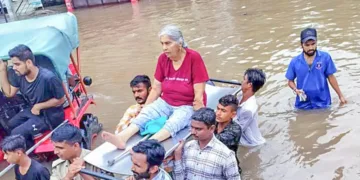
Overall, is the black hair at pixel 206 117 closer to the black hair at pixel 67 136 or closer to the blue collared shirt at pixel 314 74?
the black hair at pixel 67 136

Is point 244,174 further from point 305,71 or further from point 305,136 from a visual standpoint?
point 305,71

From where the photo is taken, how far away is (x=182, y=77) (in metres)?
5.11

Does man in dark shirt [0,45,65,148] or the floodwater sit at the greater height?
man in dark shirt [0,45,65,148]

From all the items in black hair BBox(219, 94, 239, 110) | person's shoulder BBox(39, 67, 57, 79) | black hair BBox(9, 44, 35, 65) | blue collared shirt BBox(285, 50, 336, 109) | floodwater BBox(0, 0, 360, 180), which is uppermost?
black hair BBox(9, 44, 35, 65)

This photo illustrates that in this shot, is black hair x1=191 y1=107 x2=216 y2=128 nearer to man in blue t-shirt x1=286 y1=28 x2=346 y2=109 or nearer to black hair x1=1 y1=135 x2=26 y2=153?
black hair x1=1 y1=135 x2=26 y2=153

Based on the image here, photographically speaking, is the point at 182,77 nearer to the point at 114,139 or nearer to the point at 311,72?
the point at 114,139

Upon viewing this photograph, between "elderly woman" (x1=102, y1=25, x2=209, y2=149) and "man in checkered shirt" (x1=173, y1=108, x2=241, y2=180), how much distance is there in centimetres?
69

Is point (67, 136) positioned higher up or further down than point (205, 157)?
higher up

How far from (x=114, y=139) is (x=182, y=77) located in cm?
109

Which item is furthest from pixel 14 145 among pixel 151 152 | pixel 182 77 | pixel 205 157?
pixel 182 77

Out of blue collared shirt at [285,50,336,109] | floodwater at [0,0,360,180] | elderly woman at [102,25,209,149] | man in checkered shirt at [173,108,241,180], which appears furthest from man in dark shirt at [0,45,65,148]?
blue collared shirt at [285,50,336,109]

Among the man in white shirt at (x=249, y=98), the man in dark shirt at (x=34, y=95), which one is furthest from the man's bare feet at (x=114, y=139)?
the man in dark shirt at (x=34, y=95)

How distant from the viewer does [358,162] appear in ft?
17.8

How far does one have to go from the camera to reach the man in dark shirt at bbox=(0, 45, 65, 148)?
18.7 feet
